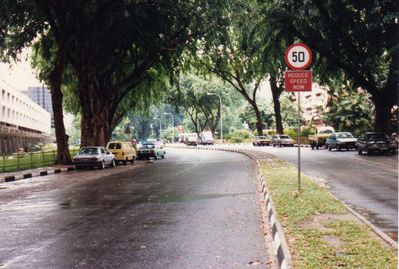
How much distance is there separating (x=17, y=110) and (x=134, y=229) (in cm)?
7436

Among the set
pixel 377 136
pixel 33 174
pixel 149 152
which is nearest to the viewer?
pixel 33 174

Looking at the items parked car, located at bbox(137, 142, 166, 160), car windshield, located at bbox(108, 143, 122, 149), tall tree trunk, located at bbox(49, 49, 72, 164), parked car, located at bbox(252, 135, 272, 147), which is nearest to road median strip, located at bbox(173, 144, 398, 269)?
tall tree trunk, located at bbox(49, 49, 72, 164)

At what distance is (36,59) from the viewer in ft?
121

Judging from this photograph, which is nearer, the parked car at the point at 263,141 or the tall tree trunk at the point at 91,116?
the tall tree trunk at the point at 91,116

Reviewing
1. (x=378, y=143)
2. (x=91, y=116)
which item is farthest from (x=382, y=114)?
(x=91, y=116)

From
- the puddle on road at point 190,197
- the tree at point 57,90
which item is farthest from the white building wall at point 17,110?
the puddle on road at point 190,197

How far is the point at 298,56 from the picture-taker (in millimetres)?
12148

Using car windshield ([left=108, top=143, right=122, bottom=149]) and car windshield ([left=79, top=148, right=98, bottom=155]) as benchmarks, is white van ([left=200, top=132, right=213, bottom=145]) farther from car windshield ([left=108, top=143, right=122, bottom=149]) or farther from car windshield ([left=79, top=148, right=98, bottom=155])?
car windshield ([left=79, top=148, right=98, bottom=155])

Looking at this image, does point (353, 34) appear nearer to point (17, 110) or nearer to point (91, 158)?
point (91, 158)

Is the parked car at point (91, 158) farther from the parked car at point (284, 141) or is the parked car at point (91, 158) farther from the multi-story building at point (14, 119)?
the parked car at point (284, 141)

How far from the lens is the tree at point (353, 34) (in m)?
24.9

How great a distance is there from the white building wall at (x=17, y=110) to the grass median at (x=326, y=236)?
5930 cm

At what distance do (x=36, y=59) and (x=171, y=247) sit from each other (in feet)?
106

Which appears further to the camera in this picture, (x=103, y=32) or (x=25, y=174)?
(x=103, y=32)
